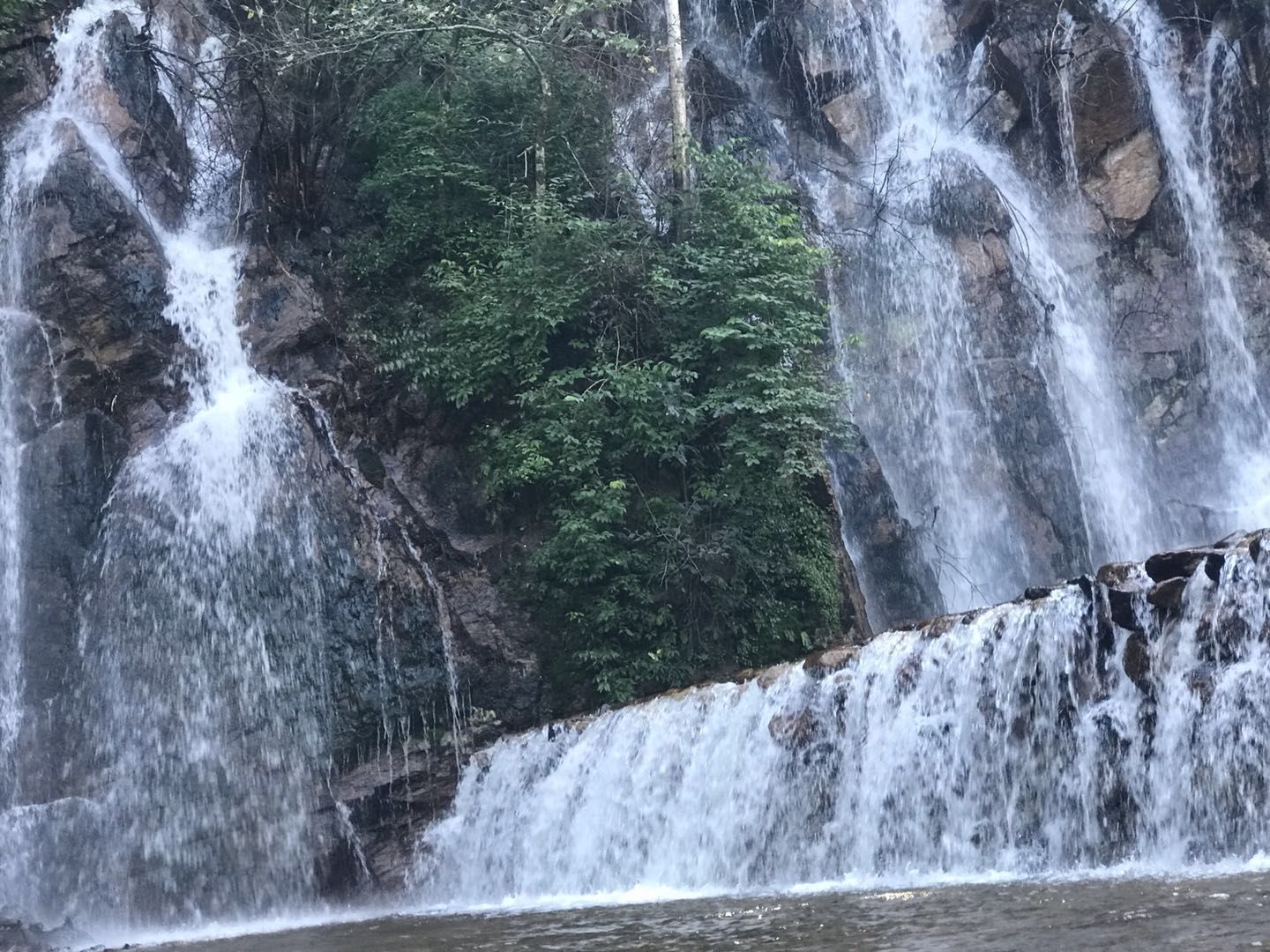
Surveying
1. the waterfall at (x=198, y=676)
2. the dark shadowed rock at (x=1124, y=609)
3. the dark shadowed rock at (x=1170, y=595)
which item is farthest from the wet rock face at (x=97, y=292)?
the dark shadowed rock at (x=1170, y=595)

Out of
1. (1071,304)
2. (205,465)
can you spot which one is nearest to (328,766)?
(205,465)

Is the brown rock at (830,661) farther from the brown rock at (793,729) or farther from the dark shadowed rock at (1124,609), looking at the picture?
the dark shadowed rock at (1124,609)

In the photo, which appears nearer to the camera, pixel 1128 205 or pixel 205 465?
pixel 205 465

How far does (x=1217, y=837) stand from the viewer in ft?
25.7

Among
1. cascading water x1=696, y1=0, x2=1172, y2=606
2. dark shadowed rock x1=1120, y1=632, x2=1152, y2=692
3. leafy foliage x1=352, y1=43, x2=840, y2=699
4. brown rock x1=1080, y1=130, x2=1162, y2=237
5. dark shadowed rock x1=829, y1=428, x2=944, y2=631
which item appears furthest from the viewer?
brown rock x1=1080, y1=130, x2=1162, y2=237

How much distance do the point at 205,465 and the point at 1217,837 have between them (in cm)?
1014

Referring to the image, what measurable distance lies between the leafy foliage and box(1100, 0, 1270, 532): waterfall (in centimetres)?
649

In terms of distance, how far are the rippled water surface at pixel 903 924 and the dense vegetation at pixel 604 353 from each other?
4.63m

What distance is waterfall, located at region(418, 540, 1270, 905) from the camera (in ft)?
26.9

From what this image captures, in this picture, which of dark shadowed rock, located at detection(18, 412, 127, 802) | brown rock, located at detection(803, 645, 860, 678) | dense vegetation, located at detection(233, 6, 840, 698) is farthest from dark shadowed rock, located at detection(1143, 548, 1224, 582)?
dark shadowed rock, located at detection(18, 412, 127, 802)

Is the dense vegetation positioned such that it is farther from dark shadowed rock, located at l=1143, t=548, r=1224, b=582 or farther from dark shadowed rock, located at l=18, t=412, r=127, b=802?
dark shadowed rock, located at l=1143, t=548, r=1224, b=582

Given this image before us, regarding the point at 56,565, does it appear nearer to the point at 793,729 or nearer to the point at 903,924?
the point at 793,729

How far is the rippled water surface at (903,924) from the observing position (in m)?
5.14

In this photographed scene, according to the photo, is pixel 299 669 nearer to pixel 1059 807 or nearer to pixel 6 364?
pixel 6 364
